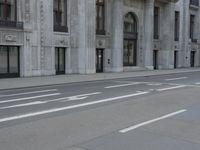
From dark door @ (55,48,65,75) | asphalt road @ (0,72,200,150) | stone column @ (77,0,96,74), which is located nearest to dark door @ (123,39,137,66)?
stone column @ (77,0,96,74)

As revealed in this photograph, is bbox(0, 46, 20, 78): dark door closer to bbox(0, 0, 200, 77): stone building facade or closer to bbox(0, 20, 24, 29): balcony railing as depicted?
bbox(0, 0, 200, 77): stone building facade

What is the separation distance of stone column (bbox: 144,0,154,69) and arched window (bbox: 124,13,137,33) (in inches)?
56.1

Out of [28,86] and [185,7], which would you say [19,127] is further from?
[185,7]

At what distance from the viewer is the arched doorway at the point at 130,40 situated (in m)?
33.5

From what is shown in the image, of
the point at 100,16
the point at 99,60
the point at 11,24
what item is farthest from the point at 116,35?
the point at 11,24

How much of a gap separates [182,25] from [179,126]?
38548 mm

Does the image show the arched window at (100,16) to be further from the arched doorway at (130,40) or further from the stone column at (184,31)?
the stone column at (184,31)

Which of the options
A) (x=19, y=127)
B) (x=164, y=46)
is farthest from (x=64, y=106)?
(x=164, y=46)

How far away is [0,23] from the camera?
833 inches

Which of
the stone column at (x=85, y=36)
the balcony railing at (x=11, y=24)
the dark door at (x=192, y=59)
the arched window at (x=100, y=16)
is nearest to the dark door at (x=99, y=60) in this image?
A: the arched window at (x=100, y=16)

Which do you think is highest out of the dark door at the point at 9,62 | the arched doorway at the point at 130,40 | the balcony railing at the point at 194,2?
the balcony railing at the point at 194,2

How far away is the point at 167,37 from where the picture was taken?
39219 mm

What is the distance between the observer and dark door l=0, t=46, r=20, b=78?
21.7 metres

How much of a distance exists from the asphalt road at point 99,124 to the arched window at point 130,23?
23.0m
